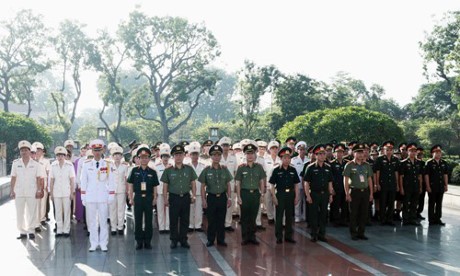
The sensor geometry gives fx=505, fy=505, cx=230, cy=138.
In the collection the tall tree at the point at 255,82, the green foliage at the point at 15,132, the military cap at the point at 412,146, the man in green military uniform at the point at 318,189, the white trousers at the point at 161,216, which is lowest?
the white trousers at the point at 161,216

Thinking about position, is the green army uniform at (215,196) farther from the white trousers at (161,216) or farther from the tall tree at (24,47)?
the tall tree at (24,47)

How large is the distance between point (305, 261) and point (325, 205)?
166 cm

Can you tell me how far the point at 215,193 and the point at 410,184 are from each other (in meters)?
4.81

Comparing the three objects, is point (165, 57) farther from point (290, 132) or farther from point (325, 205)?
point (325, 205)

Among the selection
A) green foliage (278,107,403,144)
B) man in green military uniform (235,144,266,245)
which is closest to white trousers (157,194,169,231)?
man in green military uniform (235,144,266,245)

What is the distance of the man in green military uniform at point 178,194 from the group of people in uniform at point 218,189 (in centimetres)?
2

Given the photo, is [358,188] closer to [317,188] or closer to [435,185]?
[317,188]

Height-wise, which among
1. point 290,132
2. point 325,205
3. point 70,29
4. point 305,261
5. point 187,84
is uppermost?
point 70,29

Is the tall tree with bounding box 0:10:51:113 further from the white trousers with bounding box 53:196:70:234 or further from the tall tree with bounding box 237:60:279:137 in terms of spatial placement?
the white trousers with bounding box 53:196:70:234

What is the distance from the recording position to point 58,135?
51594 millimetres

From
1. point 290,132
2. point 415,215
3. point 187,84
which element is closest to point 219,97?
point 187,84

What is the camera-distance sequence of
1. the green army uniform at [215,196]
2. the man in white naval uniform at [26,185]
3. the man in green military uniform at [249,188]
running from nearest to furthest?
the green army uniform at [215,196] < the man in green military uniform at [249,188] < the man in white naval uniform at [26,185]

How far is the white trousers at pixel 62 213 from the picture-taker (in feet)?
32.1

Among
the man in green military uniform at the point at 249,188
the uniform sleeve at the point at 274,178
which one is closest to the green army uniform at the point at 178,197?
the man in green military uniform at the point at 249,188
